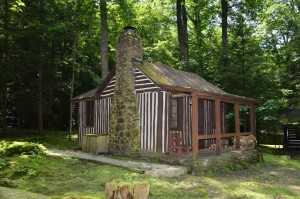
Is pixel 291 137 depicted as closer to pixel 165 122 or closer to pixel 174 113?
pixel 174 113

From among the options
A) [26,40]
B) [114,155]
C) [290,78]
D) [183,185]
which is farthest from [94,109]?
[290,78]

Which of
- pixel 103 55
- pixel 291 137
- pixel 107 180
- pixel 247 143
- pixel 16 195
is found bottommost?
pixel 291 137

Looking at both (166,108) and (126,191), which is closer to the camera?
(126,191)

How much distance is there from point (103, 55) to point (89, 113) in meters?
5.65

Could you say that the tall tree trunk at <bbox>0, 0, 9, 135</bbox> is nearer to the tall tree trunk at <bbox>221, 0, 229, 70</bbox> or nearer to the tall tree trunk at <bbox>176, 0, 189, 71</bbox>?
the tall tree trunk at <bbox>176, 0, 189, 71</bbox>

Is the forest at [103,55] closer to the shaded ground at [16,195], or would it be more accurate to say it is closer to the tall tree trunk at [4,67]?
the tall tree trunk at [4,67]

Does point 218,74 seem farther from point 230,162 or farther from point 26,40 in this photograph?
point 26,40

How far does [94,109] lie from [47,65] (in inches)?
396

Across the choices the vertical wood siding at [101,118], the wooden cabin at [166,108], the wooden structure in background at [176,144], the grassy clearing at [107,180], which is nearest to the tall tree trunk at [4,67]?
the vertical wood siding at [101,118]

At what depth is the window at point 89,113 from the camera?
17.7m

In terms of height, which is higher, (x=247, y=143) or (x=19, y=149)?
(x=19, y=149)

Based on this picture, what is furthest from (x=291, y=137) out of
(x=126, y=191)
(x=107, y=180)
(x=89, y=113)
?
(x=126, y=191)

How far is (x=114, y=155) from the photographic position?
13898 mm

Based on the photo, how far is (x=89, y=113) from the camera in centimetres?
1784
